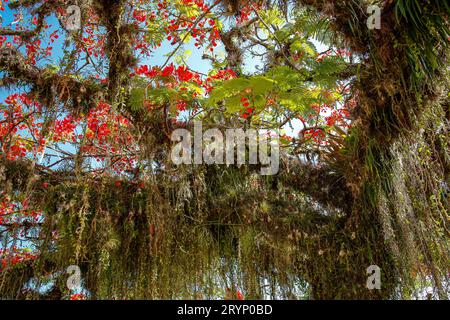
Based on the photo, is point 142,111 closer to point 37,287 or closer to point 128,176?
point 128,176

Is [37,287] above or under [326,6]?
under

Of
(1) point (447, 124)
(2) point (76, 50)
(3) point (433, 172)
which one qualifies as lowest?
(3) point (433, 172)

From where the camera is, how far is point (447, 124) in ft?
9.49

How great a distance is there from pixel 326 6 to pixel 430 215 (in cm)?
183

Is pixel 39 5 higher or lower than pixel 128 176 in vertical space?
higher

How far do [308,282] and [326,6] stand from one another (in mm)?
2474

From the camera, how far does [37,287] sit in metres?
3.73

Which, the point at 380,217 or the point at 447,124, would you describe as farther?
the point at 380,217

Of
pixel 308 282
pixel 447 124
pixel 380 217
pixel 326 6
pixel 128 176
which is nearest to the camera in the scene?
pixel 326 6

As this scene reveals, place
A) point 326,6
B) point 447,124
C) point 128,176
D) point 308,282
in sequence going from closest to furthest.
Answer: point 326,6 → point 447,124 → point 308,282 → point 128,176

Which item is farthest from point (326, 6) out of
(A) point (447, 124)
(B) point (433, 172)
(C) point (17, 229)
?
(C) point (17, 229)

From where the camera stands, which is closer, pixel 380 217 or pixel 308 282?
pixel 380 217

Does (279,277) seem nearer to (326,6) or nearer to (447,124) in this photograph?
(447,124)
